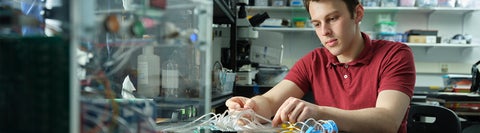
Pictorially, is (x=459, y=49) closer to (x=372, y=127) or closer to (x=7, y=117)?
(x=372, y=127)

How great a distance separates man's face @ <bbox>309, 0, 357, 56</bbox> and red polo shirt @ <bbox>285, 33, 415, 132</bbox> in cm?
11

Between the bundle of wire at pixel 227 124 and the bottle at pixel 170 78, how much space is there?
12 cm

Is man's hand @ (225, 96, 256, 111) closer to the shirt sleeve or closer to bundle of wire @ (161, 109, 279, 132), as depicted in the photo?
bundle of wire @ (161, 109, 279, 132)

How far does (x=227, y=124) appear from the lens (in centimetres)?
96

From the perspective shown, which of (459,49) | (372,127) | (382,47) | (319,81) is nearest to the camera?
(372,127)

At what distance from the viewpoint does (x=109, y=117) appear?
19.8 inches

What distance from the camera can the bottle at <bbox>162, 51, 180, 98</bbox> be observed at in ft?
3.51

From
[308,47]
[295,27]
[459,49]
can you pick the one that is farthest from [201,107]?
[459,49]

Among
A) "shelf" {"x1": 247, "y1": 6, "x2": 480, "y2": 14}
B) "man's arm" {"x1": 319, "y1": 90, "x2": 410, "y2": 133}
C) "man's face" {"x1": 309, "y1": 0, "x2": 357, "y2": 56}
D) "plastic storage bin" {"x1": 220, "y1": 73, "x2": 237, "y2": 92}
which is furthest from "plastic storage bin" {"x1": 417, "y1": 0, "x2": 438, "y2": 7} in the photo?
"man's arm" {"x1": 319, "y1": 90, "x2": 410, "y2": 133}

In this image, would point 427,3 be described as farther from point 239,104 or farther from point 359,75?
point 239,104

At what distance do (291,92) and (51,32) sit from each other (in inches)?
48.7

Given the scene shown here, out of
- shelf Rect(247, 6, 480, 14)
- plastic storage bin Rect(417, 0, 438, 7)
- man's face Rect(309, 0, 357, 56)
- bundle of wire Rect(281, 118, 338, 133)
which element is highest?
plastic storage bin Rect(417, 0, 438, 7)

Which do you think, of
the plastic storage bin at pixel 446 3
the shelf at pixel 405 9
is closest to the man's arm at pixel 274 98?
the shelf at pixel 405 9

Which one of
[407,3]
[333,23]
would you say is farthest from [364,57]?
[407,3]
